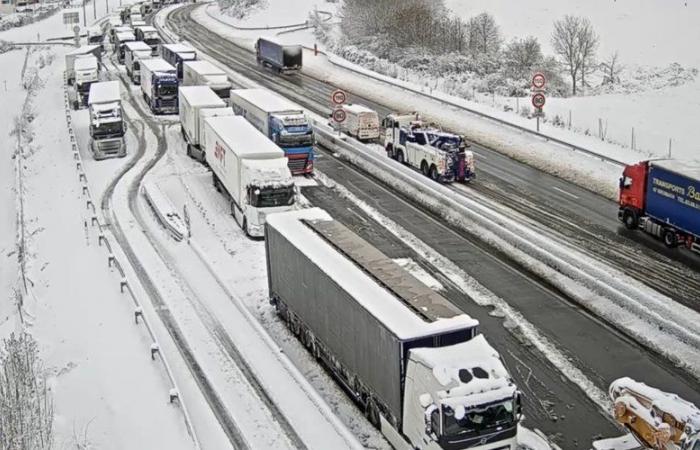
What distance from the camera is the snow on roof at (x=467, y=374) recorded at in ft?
54.8

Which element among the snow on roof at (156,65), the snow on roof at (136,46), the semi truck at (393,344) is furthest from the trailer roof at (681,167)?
the snow on roof at (136,46)

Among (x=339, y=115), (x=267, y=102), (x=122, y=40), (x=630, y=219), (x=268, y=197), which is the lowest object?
(x=630, y=219)

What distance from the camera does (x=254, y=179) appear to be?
3400cm

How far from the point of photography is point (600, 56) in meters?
80.0

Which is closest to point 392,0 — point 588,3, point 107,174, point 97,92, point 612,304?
point 588,3

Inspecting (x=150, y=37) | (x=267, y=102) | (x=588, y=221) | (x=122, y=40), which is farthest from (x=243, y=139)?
(x=150, y=37)

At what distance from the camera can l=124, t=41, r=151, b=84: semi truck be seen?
72.3 m

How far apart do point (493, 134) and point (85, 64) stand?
115 feet

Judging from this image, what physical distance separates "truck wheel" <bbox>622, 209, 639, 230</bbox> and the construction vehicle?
16553 mm

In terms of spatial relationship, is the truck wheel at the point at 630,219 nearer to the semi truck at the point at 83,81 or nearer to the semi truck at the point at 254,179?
the semi truck at the point at 254,179

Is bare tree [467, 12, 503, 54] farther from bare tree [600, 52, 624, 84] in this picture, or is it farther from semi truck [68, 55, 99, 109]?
semi truck [68, 55, 99, 109]

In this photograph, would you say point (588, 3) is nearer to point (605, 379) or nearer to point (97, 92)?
point (97, 92)

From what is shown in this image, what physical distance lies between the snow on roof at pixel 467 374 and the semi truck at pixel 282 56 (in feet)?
203

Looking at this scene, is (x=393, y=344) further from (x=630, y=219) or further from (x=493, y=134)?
(x=493, y=134)
